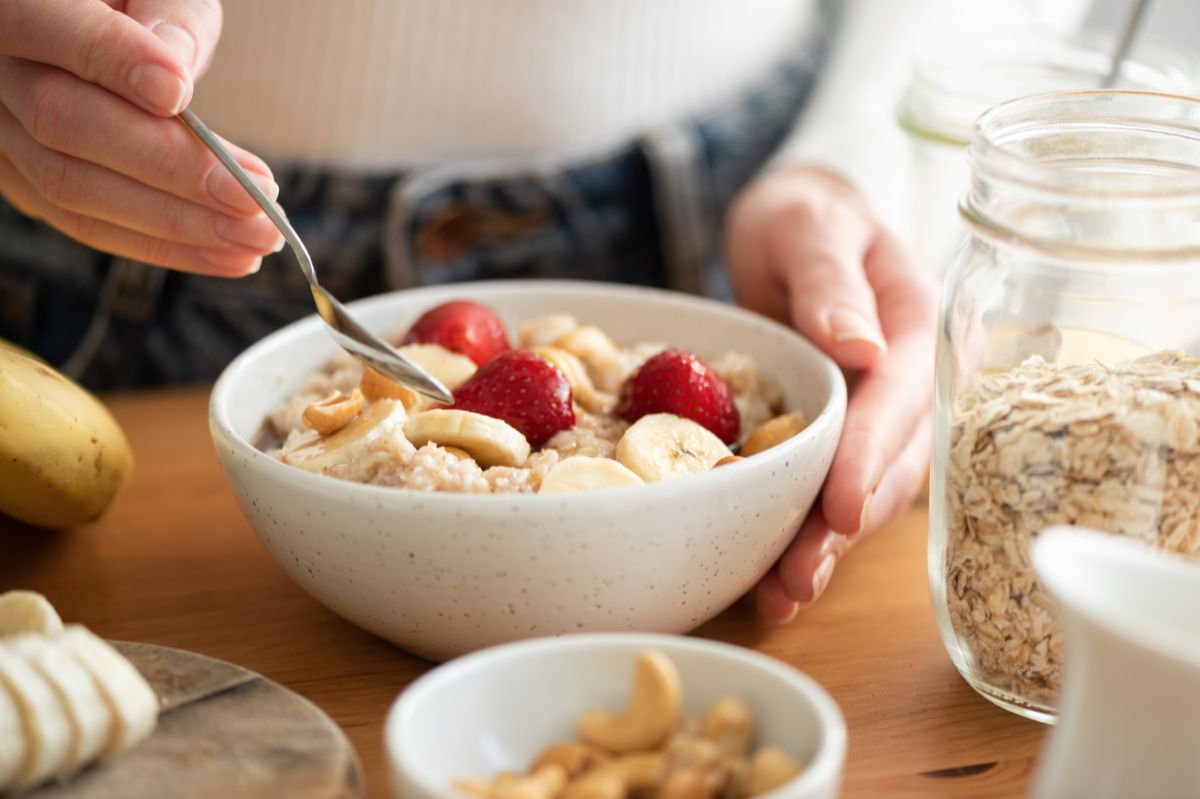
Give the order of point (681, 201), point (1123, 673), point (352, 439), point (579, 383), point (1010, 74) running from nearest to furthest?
point (1123, 673) < point (352, 439) < point (579, 383) < point (1010, 74) < point (681, 201)

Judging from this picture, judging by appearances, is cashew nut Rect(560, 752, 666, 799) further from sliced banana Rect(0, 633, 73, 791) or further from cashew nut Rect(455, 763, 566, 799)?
sliced banana Rect(0, 633, 73, 791)

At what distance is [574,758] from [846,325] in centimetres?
40

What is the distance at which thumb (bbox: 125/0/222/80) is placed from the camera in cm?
70

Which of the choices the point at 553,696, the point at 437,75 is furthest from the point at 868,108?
the point at 553,696

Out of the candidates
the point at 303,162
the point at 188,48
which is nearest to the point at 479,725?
the point at 188,48

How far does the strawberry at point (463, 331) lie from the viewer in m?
0.81

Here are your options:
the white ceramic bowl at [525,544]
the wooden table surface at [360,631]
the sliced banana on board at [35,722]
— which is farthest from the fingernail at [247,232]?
the sliced banana on board at [35,722]

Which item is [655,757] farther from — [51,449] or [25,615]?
[51,449]

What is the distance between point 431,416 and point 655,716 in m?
0.24

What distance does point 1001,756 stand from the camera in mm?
595

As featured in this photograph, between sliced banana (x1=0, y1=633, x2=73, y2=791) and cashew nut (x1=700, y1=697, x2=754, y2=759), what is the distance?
0.83ft

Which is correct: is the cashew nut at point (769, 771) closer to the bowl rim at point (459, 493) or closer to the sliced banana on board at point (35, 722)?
the bowl rim at point (459, 493)

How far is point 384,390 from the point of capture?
74 centimetres

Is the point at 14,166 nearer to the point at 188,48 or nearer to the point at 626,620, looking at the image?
the point at 188,48
